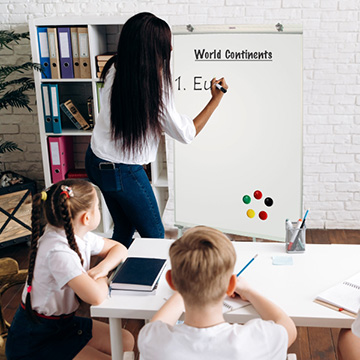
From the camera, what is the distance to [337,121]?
3596 mm

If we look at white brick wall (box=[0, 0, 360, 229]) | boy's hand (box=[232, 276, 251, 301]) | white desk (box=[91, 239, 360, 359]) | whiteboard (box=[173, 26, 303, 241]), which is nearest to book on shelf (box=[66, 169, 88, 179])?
white brick wall (box=[0, 0, 360, 229])

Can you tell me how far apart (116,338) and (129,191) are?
30.5 inches

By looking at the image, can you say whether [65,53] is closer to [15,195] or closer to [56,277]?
[15,195]

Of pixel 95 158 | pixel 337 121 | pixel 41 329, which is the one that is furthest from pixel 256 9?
pixel 41 329

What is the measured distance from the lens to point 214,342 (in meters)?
1.18

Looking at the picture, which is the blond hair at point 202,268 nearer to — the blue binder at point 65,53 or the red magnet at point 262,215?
the red magnet at point 262,215

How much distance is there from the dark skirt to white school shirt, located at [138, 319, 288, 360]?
523 mm

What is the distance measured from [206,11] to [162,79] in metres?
1.56

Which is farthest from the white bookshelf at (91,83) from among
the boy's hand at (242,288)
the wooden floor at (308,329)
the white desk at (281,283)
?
the boy's hand at (242,288)

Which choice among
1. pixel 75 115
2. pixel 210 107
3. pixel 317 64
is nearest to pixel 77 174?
pixel 75 115

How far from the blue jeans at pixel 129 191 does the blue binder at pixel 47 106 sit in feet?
4.20

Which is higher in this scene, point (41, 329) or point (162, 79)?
point (162, 79)

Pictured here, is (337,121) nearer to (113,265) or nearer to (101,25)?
(101,25)

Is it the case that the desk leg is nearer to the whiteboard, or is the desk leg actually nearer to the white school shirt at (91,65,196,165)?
the white school shirt at (91,65,196,165)
